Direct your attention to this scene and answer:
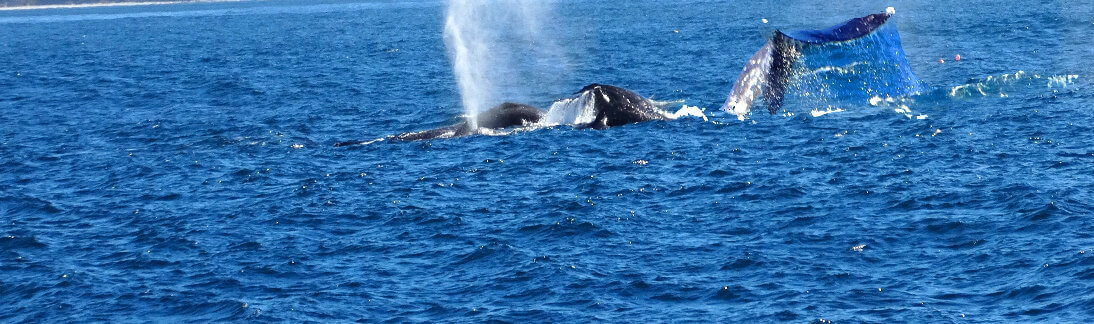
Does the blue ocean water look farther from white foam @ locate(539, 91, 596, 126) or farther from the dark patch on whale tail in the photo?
white foam @ locate(539, 91, 596, 126)

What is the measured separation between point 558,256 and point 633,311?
4.42 metres

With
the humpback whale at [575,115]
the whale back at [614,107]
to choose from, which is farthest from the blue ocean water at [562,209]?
the humpback whale at [575,115]

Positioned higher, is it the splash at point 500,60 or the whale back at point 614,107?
the whale back at point 614,107

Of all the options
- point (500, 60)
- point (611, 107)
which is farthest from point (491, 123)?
point (500, 60)

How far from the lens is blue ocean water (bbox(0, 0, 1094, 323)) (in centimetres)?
2511

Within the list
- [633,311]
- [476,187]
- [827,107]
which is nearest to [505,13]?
[827,107]

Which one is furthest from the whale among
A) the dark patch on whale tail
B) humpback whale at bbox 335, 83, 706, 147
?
the dark patch on whale tail

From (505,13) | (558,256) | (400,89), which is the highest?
(558,256)

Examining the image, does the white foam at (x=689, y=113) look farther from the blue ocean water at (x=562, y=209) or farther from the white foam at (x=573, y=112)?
the white foam at (x=573, y=112)

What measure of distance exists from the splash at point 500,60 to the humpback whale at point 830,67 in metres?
10.9

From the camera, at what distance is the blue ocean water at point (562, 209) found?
25.1 m

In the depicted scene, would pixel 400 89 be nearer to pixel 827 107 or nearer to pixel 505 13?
pixel 827 107

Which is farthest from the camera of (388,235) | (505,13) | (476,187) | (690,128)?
(505,13)

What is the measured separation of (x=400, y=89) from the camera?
6519 centimetres
